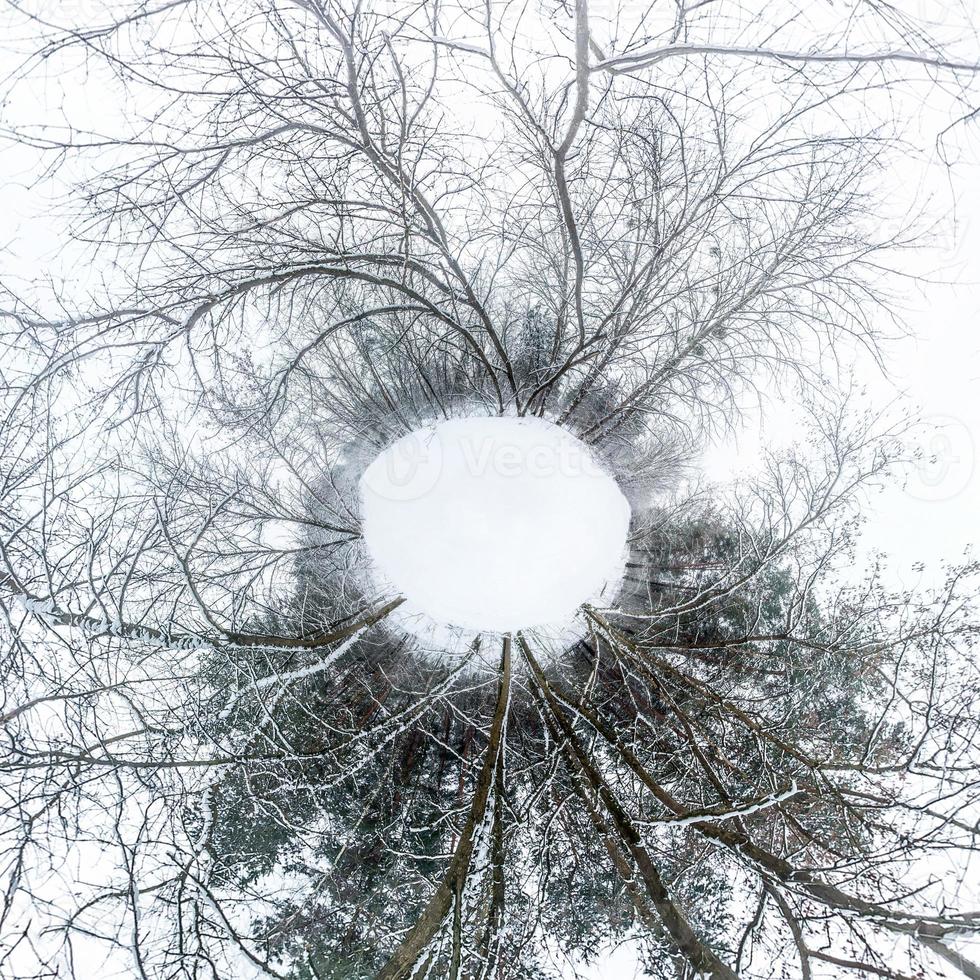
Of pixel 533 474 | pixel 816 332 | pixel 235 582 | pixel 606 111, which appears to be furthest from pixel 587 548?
pixel 606 111

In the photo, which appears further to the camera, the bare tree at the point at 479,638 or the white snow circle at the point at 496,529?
the white snow circle at the point at 496,529

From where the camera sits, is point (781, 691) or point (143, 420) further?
point (781, 691)

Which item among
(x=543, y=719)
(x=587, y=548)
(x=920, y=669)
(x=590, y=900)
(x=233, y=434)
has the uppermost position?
(x=587, y=548)

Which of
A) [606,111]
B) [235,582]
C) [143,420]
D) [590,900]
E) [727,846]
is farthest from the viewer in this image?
[235,582]

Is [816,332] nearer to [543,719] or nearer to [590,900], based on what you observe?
[543,719]

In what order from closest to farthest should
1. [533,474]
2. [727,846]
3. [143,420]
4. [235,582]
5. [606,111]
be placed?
[727,846]
[606,111]
[143,420]
[235,582]
[533,474]

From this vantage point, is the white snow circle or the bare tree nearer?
the bare tree

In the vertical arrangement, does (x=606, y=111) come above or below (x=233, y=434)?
above
